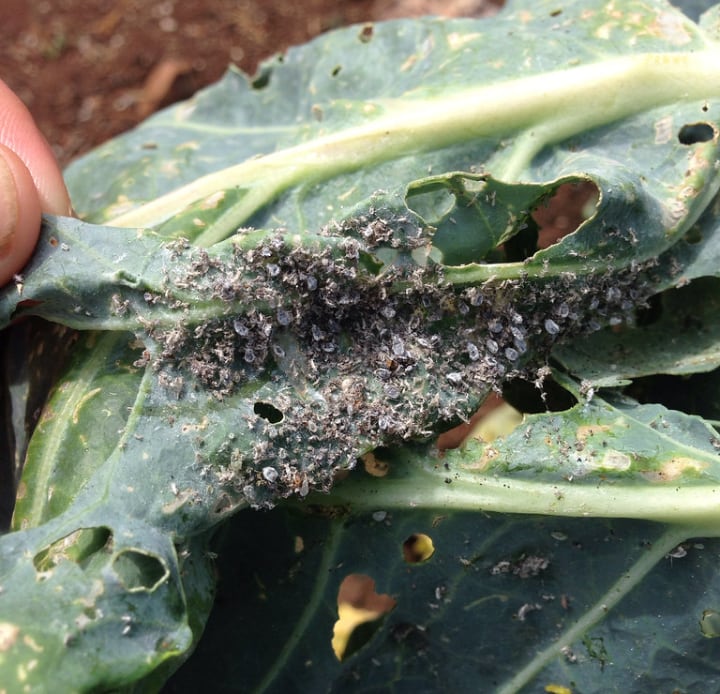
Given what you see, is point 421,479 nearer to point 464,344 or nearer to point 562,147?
point 464,344

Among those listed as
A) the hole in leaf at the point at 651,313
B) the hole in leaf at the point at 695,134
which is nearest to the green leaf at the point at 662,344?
the hole in leaf at the point at 651,313

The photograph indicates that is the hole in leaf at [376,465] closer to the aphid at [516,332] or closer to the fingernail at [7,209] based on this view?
the aphid at [516,332]

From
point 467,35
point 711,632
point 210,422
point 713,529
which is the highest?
point 467,35

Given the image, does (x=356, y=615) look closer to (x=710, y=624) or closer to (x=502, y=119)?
(x=710, y=624)

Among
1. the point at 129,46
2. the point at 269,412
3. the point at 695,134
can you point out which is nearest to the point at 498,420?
the point at 695,134

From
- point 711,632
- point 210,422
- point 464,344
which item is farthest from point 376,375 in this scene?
point 711,632

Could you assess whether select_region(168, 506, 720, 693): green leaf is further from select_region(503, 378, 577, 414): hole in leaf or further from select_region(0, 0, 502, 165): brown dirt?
select_region(0, 0, 502, 165): brown dirt
